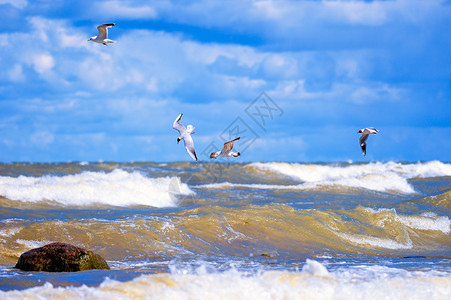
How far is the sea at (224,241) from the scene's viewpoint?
23.2ft

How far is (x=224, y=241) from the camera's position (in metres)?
11.5

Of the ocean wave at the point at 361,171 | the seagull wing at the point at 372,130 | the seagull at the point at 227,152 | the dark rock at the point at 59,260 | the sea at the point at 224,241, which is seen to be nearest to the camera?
the sea at the point at 224,241

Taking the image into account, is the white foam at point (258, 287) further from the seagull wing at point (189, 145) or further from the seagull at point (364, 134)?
the seagull at point (364, 134)

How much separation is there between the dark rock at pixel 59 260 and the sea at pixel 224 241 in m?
0.21

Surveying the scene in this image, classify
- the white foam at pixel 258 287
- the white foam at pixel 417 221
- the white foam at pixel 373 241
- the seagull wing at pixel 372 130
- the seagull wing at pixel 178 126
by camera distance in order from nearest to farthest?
1. the white foam at pixel 258 287
2. the seagull wing at pixel 178 126
3. the white foam at pixel 373 241
4. the seagull wing at pixel 372 130
5. the white foam at pixel 417 221

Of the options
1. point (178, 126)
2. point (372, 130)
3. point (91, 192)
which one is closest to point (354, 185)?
point (372, 130)

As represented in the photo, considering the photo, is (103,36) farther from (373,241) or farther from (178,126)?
(373,241)

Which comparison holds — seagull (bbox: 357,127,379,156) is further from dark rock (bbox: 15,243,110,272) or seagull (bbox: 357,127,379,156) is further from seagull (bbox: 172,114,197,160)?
dark rock (bbox: 15,243,110,272)

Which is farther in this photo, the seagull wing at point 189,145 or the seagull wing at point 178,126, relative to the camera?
the seagull wing at point 178,126

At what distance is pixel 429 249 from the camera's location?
12523 mm

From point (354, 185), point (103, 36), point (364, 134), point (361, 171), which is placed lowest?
point (354, 185)

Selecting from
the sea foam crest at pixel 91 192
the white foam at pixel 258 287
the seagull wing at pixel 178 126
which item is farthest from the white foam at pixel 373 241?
the sea foam crest at pixel 91 192

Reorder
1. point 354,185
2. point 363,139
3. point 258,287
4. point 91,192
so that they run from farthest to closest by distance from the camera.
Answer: point 354,185 → point 91,192 → point 363,139 → point 258,287

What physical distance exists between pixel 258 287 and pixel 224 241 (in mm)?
4488
